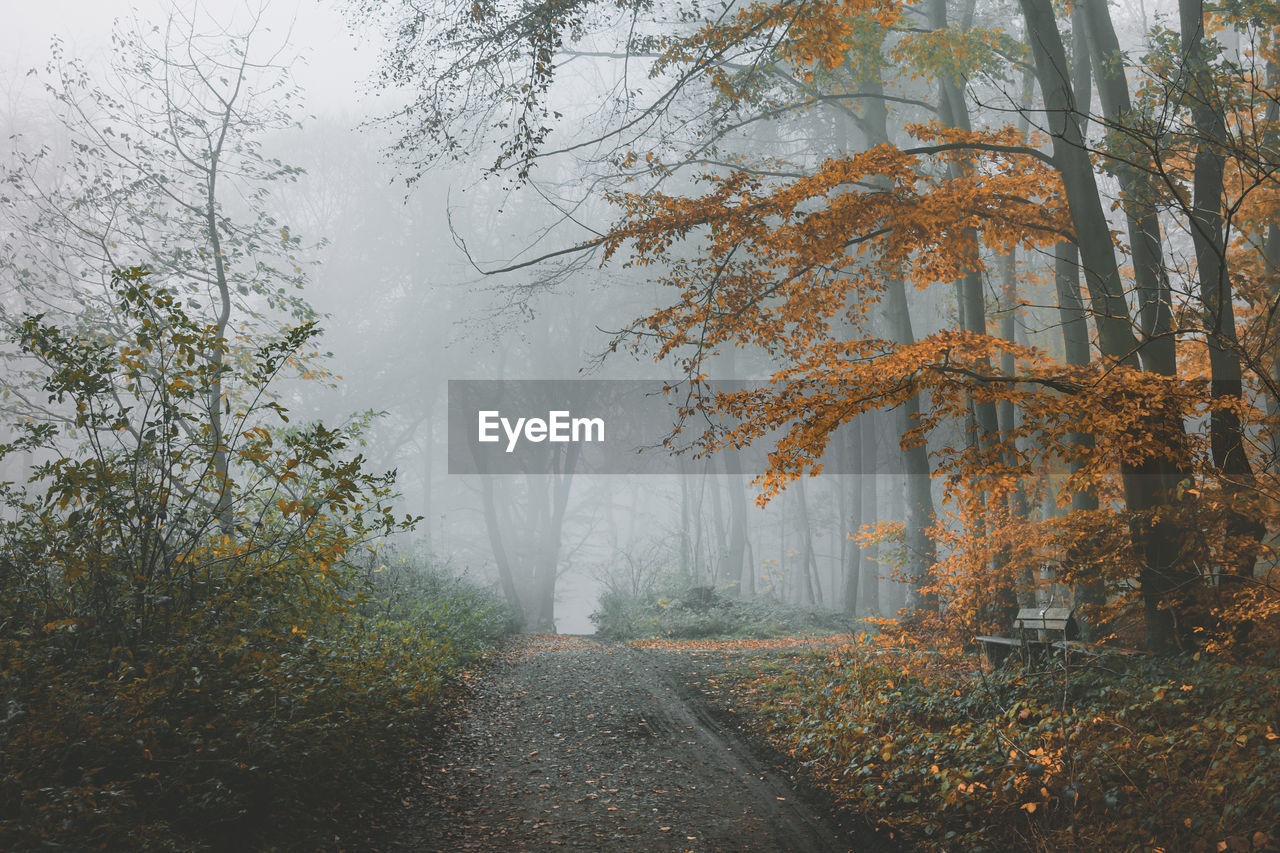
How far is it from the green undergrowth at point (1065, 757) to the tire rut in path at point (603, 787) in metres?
0.58

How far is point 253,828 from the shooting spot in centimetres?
431

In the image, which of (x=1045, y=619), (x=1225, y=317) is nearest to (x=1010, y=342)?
(x=1225, y=317)

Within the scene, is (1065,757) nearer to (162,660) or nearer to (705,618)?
(162,660)

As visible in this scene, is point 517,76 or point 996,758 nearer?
point 996,758

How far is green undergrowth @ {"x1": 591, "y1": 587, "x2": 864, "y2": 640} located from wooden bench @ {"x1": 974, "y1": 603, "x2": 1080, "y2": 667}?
882 cm

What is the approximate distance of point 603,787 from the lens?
6.35 meters

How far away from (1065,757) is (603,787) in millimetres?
3431

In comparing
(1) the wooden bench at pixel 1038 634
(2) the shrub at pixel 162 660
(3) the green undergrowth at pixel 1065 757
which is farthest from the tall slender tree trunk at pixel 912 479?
(2) the shrub at pixel 162 660

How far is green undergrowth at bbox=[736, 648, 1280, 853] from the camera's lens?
13.8 feet

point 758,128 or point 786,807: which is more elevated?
point 758,128

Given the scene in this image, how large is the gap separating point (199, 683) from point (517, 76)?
669cm

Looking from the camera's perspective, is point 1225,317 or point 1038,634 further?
point 1038,634

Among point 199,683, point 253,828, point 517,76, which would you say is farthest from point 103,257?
point 253,828

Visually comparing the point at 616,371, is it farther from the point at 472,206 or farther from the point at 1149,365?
the point at 1149,365
